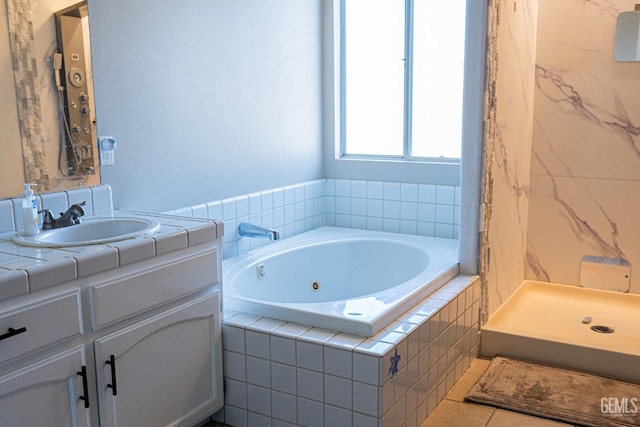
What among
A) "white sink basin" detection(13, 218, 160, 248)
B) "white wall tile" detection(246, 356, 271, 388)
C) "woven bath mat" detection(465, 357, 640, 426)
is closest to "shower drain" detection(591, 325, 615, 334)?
"woven bath mat" detection(465, 357, 640, 426)

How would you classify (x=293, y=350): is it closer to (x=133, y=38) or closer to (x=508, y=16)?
(x=133, y=38)

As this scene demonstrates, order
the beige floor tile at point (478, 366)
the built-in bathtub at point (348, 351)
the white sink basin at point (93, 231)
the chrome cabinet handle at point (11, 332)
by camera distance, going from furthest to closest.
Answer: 1. the beige floor tile at point (478, 366)
2. the built-in bathtub at point (348, 351)
3. the white sink basin at point (93, 231)
4. the chrome cabinet handle at point (11, 332)

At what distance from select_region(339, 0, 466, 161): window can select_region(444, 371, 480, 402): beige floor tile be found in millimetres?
1330

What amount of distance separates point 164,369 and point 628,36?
9.54ft

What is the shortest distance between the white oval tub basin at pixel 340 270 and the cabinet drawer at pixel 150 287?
32 centimetres

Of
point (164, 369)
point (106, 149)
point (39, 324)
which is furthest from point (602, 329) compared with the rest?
point (39, 324)

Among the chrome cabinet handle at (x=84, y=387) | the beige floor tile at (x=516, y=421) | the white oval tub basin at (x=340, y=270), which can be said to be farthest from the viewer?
the white oval tub basin at (x=340, y=270)

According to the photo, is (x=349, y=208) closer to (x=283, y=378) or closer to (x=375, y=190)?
(x=375, y=190)

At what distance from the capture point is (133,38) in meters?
2.66

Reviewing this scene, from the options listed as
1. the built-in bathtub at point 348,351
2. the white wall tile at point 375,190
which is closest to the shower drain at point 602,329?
the built-in bathtub at point 348,351

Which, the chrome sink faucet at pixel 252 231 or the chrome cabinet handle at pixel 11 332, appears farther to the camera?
the chrome sink faucet at pixel 252 231

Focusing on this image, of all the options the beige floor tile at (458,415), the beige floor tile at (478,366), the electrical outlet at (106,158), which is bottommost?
the beige floor tile at (458,415)

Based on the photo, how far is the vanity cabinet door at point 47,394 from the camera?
1.67 meters

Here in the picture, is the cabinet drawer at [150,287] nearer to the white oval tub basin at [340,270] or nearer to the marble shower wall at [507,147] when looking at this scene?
the white oval tub basin at [340,270]
